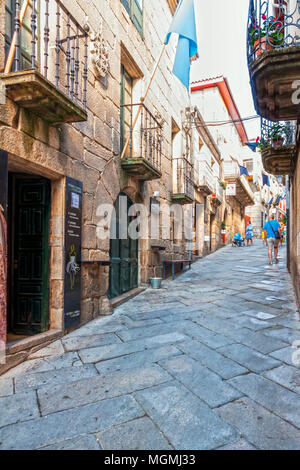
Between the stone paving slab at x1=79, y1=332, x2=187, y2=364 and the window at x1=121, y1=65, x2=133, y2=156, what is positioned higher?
the window at x1=121, y1=65, x2=133, y2=156

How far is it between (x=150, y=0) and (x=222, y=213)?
12368 millimetres

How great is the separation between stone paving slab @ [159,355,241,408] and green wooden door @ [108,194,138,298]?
2661 mm

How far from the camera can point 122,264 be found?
228 inches

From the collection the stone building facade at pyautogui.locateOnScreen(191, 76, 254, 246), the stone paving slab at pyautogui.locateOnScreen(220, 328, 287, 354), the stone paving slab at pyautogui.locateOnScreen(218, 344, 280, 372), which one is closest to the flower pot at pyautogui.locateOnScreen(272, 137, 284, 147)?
the stone paving slab at pyautogui.locateOnScreen(220, 328, 287, 354)

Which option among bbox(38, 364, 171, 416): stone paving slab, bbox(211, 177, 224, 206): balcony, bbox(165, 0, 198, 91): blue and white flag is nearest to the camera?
bbox(38, 364, 171, 416): stone paving slab

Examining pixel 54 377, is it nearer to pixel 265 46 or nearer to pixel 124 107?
pixel 265 46

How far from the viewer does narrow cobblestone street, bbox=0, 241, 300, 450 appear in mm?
1716

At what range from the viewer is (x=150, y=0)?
7012 mm

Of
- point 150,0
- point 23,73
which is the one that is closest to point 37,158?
point 23,73

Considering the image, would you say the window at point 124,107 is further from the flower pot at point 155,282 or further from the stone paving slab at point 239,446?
the stone paving slab at point 239,446

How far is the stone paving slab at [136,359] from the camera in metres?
2.65

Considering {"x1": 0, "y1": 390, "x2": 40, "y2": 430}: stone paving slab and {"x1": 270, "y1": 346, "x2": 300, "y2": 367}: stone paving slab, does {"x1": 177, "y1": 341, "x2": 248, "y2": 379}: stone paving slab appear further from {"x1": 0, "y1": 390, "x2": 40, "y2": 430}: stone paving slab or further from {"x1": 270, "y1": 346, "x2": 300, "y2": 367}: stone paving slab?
{"x1": 0, "y1": 390, "x2": 40, "y2": 430}: stone paving slab

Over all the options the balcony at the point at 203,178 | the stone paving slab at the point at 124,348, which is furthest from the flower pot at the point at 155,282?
the balcony at the point at 203,178
